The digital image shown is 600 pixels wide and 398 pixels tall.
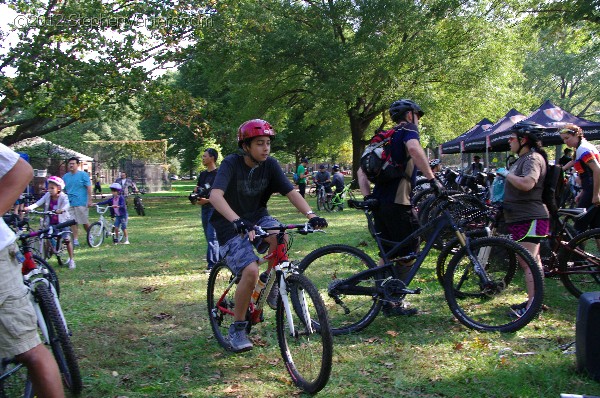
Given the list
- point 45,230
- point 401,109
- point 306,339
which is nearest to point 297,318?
point 306,339

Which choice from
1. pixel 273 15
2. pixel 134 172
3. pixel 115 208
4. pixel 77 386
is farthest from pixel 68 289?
pixel 134 172

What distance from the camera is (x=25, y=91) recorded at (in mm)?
19641

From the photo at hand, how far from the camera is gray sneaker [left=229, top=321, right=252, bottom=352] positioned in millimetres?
4250

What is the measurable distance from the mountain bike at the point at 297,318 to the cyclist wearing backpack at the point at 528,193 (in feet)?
7.64

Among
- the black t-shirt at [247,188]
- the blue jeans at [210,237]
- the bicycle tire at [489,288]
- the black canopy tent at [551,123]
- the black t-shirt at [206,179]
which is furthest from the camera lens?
the black canopy tent at [551,123]

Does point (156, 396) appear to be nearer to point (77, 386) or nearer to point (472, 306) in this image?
point (77, 386)

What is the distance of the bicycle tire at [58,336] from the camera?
3586 mm

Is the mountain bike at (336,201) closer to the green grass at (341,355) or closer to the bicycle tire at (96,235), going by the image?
the bicycle tire at (96,235)

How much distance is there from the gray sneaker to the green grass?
188 millimetres

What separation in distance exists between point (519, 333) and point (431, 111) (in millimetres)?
23709

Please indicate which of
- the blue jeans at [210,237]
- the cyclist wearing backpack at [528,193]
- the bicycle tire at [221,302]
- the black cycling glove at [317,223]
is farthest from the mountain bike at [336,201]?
the black cycling glove at [317,223]

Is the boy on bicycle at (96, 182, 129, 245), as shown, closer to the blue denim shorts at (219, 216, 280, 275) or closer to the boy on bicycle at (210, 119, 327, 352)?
the boy on bicycle at (210, 119, 327, 352)

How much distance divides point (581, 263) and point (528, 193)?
3.58ft

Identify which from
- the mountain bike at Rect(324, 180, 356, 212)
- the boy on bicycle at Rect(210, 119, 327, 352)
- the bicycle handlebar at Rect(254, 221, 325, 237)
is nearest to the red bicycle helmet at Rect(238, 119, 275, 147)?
the boy on bicycle at Rect(210, 119, 327, 352)
